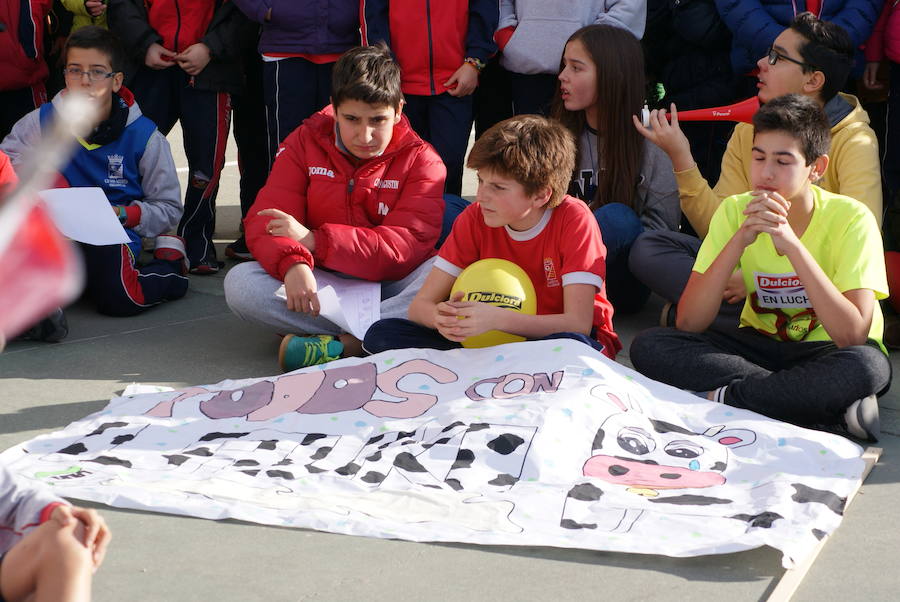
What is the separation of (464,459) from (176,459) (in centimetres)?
77

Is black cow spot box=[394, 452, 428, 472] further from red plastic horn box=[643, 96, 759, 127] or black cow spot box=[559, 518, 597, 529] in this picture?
red plastic horn box=[643, 96, 759, 127]

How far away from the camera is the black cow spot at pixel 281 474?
10.2 ft

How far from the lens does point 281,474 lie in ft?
10.2

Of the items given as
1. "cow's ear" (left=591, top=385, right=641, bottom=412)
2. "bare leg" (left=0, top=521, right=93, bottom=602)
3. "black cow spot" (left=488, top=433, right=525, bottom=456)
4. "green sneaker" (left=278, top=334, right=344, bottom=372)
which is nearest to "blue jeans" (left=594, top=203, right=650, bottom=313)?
"green sneaker" (left=278, top=334, right=344, bottom=372)

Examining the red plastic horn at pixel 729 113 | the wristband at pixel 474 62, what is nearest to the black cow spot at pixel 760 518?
the red plastic horn at pixel 729 113

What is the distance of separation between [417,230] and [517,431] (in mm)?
1537

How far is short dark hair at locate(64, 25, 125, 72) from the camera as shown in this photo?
5.11 m

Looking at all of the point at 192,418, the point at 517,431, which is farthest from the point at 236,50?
the point at 517,431

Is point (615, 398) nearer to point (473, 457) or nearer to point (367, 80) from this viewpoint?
point (473, 457)

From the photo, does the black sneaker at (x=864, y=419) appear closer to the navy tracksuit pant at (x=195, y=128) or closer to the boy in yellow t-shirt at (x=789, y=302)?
the boy in yellow t-shirt at (x=789, y=302)

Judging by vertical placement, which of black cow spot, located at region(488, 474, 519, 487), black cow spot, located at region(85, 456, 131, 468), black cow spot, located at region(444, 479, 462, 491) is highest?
black cow spot, located at region(488, 474, 519, 487)

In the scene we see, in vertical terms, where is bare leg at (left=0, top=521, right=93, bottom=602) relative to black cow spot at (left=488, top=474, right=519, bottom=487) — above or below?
above

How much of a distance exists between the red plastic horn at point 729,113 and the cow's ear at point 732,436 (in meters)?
1.83

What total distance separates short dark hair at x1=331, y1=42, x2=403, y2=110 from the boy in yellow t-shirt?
4.32 feet
